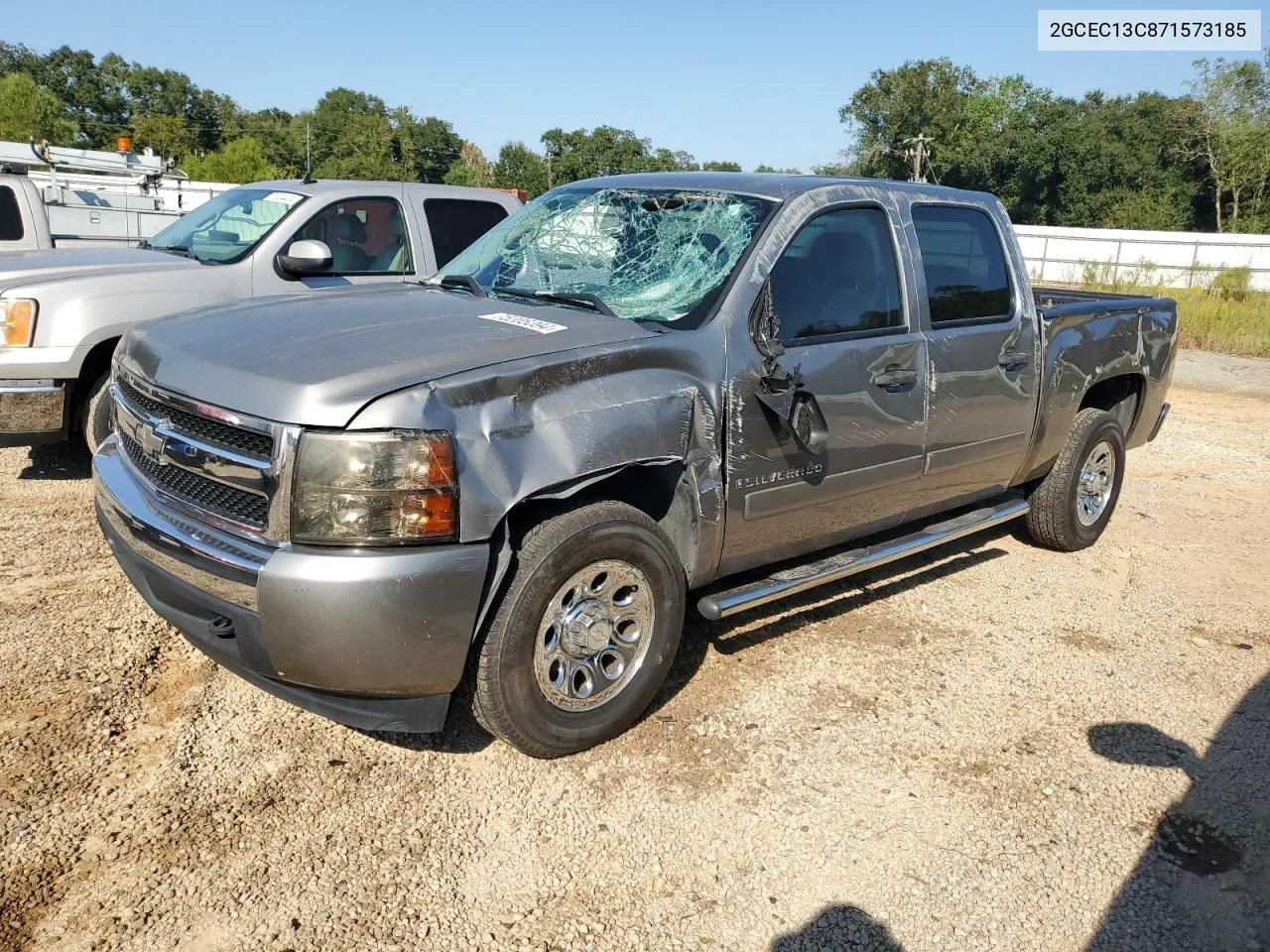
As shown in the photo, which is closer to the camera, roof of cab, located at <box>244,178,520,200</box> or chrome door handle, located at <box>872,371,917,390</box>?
chrome door handle, located at <box>872,371,917,390</box>

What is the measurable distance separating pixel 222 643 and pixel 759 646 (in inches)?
89.2

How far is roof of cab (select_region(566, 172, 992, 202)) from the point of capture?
410 centimetres

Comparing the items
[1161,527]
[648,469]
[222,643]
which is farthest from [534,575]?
[1161,527]

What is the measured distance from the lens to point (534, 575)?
3.02 meters

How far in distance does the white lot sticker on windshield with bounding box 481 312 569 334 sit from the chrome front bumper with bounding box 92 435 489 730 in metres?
0.89

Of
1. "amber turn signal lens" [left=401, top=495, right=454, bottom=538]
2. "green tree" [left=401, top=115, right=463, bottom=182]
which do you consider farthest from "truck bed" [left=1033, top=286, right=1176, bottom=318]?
"green tree" [left=401, top=115, right=463, bottom=182]

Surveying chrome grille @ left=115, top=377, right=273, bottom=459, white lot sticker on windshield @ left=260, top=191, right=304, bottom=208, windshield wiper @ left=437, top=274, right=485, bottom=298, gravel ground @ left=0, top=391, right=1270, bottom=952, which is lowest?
gravel ground @ left=0, top=391, right=1270, bottom=952

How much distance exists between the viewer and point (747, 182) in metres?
4.23

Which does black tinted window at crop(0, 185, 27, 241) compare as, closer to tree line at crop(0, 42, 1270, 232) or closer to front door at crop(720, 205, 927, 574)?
front door at crop(720, 205, 927, 574)

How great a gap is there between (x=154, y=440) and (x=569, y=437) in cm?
136

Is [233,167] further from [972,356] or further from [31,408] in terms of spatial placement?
[972,356]

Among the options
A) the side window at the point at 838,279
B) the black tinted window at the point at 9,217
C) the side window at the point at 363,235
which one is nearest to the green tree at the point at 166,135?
the black tinted window at the point at 9,217

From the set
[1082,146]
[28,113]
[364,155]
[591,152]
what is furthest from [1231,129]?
[28,113]

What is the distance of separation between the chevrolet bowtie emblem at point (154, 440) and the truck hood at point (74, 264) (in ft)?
10.4
